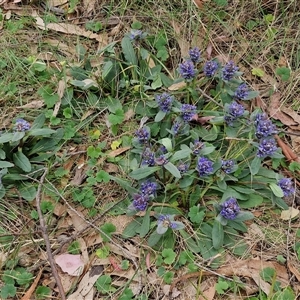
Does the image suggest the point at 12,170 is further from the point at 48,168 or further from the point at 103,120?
the point at 103,120

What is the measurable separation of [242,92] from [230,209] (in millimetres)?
622

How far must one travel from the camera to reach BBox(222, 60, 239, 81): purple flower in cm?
232

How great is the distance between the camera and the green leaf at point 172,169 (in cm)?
204

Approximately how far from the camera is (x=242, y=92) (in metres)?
2.35

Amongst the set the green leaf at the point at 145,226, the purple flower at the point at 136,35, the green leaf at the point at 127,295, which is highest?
the purple flower at the point at 136,35

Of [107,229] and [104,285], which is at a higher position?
[107,229]

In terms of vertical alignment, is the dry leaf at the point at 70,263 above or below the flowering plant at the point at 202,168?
below

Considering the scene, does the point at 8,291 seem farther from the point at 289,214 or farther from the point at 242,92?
the point at 242,92

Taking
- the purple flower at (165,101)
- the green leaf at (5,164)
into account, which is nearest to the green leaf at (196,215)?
the purple flower at (165,101)

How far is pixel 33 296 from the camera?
78.9 inches

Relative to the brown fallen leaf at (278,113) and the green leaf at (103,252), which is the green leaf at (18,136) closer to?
the green leaf at (103,252)

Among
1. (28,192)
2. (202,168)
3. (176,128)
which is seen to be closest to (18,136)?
(28,192)

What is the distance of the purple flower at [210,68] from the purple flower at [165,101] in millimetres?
234

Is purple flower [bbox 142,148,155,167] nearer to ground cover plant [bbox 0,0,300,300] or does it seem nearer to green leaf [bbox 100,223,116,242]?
ground cover plant [bbox 0,0,300,300]
